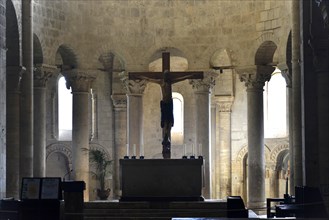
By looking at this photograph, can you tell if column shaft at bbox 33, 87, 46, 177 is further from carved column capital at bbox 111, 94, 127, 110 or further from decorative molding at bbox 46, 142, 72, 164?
carved column capital at bbox 111, 94, 127, 110

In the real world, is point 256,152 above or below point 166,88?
below

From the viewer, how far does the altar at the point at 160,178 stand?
20891 millimetres

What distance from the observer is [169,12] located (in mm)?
27172

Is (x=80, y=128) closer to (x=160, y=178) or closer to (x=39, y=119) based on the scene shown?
(x=39, y=119)

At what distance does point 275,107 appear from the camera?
3306cm

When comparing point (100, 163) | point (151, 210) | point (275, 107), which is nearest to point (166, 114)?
point (151, 210)

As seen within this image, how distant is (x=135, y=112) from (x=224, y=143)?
→ 21.9 ft

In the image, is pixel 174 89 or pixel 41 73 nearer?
pixel 41 73

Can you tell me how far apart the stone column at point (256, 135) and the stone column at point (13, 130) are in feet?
26.4

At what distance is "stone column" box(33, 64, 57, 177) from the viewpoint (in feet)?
83.4

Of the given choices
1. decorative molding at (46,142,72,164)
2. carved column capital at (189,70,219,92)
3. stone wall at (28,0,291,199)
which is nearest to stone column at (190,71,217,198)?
carved column capital at (189,70,219,92)

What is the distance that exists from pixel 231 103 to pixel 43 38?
10.1 m

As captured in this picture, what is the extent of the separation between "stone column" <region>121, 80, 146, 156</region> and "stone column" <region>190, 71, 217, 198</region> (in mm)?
1842

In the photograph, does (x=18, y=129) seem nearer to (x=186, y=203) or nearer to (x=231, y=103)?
(x=186, y=203)
